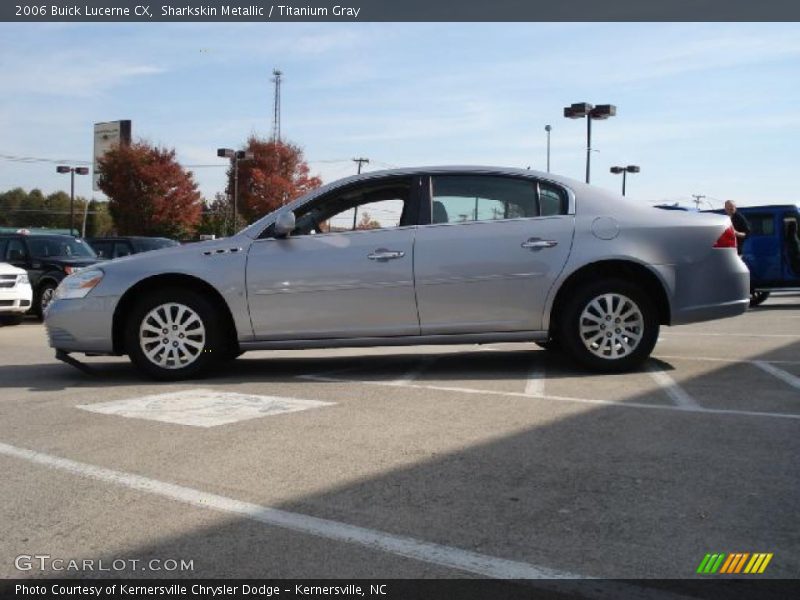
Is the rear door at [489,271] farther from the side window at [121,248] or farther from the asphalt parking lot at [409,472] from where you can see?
the side window at [121,248]

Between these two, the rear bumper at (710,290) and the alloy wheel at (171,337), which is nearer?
the rear bumper at (710,290)

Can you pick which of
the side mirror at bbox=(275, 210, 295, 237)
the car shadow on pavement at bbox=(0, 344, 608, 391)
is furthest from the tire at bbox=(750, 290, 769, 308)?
the side mirror at bbox=(275, 210, 295, 237)

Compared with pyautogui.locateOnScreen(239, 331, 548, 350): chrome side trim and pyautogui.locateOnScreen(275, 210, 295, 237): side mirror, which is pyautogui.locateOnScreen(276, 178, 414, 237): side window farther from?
pyautogui.locateOnScreen(239, 331, 548, 350): chrome side trim

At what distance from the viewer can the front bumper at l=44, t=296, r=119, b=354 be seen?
696 cm

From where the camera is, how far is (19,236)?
1645cm

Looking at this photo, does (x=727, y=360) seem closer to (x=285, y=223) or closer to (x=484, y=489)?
(x=285, y=223)

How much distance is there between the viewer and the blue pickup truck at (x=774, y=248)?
15805 millimetres

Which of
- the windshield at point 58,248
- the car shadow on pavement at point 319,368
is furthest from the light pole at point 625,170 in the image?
the car shadow on pavement at point 319,368

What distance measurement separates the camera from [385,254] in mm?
6770

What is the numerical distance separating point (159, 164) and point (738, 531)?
161 ft

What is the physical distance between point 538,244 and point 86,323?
3.79m

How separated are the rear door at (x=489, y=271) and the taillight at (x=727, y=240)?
1.25 meters

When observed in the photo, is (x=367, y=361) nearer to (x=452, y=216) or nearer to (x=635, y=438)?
(x=452, y=216)

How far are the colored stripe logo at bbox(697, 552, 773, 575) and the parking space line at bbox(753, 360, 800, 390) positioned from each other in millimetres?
3497
